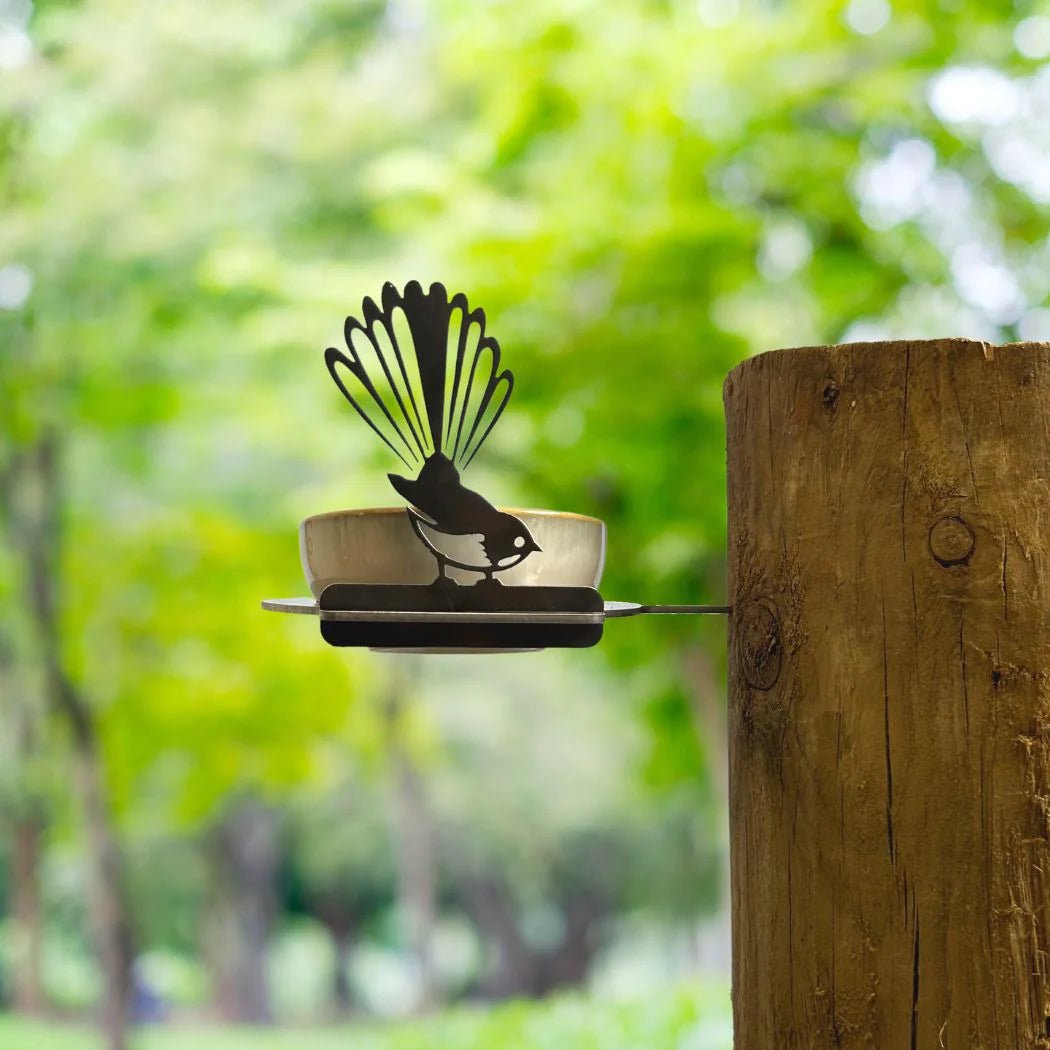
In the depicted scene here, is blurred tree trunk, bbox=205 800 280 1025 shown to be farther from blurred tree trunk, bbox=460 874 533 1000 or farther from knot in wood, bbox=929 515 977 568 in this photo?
knot in wood, bbox=929 515 977 568

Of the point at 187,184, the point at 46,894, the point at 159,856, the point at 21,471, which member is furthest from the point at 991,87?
the point at 46,894

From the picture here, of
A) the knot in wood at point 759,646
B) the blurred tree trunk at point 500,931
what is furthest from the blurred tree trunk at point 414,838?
the knot in wood at point 759,646

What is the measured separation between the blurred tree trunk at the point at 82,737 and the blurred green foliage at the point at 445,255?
167 millimetres

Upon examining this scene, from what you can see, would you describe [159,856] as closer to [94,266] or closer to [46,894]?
[46,894]

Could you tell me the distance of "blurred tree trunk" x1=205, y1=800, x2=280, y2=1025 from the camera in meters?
10.4

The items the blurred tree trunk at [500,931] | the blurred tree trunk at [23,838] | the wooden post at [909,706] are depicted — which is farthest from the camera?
the blurred tree trunk at [500,931]

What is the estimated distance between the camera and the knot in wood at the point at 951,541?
0.99 metres

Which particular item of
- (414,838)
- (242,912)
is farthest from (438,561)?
(242,912)

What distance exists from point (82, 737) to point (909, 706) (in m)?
5.07

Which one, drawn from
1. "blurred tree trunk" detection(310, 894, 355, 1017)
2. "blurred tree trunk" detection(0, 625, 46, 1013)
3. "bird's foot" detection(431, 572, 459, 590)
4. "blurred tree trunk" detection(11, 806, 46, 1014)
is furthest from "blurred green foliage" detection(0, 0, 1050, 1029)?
"blurred tree trunk" detection(310, 894, 355, 1017)

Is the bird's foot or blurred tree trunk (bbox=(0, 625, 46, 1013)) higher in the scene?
the bird's foot

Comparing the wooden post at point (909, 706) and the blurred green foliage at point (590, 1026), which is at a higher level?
the wooden post at point (909, 706)

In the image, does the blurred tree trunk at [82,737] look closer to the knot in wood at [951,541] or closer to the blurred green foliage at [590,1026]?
the blurred green foliage at [590,1026]

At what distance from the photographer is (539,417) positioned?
4078mm
